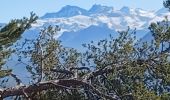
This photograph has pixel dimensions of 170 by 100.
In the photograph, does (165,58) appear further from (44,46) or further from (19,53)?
(19,53)

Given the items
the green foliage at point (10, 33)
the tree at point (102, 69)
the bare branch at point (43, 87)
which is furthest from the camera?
the green foliage at point (10, 33)

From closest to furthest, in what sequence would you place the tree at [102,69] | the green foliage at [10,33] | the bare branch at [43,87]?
the bare branch at [43,87] < the tree at [102,69] < the green foliage at [10,33]

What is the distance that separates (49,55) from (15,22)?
2.40m

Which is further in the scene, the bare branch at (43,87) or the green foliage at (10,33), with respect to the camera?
the green foliage at (10,33)

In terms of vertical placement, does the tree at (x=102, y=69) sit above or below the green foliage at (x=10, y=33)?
below

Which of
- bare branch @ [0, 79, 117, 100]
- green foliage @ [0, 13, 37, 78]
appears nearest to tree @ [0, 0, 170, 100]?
bare branch @ [0, 79, 117, 100]

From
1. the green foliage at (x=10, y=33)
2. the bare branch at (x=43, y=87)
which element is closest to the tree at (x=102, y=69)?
the bare branch at (x=43, y=87)

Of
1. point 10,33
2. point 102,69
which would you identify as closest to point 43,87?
point 102,69

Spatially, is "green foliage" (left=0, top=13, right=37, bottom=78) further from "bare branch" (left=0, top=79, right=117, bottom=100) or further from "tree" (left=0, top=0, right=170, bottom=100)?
"bare branch" (left=0, top=79, right=117, bottom=100)

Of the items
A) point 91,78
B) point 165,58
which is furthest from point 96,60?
point 165,58

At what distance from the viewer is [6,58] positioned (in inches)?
986

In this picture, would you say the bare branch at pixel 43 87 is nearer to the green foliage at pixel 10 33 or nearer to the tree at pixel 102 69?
the tree at pixel 102 69

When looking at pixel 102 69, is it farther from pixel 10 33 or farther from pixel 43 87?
pixel 10 33

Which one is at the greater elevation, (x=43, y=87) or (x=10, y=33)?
(x=10, y=33)
